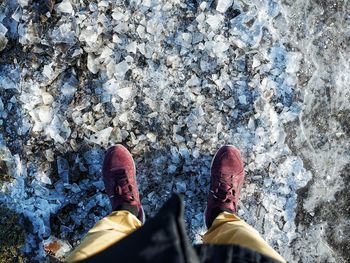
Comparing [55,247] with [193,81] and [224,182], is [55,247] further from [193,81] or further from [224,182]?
[193,81]

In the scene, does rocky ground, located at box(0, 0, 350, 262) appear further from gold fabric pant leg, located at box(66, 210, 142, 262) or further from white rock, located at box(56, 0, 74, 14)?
gold fabric pant leg, located at box(66, 210, 142, 262)

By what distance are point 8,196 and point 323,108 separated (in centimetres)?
242

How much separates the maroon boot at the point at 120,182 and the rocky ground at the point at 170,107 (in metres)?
0.13

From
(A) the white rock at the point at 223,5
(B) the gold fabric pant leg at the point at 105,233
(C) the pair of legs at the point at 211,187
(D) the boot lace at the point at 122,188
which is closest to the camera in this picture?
(B) the gold fabric pant leg at the point at 105,233

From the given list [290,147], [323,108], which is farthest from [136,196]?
[323,108]

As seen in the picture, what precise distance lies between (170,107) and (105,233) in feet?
3.50

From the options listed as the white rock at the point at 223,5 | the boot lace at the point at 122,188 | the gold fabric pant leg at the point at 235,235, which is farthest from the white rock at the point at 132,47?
the gold fabric pant leg at the point at 235,235

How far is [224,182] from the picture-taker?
3.37 meters

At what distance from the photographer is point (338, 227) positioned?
359 centimetres

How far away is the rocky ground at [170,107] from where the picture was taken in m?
3.38

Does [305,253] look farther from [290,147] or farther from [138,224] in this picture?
[138,224]

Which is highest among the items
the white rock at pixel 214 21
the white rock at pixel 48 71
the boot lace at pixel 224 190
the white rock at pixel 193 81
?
the white rock at pixel 214 21

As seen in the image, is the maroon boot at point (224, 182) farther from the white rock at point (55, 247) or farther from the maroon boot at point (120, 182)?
the white rock at point (55, 247)

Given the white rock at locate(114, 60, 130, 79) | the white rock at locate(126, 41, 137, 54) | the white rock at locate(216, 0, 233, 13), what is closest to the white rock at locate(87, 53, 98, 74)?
the white rock at locate(114, 60, 130, 79)
